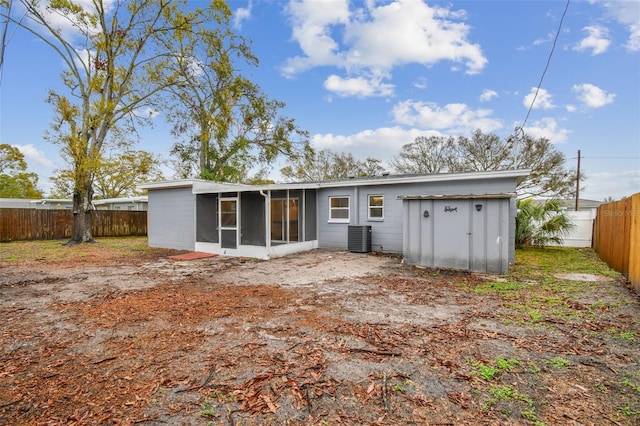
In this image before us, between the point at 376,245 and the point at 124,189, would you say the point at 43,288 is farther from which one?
the point at 124,189

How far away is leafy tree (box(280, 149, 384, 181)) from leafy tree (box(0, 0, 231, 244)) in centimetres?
1169

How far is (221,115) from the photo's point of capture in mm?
20156

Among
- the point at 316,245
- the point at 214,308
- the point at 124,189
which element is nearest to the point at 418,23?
the point at 316,245

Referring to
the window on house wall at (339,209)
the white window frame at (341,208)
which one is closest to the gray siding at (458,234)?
the white window frame at (341,208)

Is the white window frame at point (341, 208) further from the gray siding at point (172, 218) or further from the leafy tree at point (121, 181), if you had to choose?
the leafy tree at point (121, 181)

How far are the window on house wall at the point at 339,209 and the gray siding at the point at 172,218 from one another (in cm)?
534

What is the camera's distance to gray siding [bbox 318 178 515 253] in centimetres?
947

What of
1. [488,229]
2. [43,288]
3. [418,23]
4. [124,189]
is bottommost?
[43,288]

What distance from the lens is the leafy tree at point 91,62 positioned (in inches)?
536

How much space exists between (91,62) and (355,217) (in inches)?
551

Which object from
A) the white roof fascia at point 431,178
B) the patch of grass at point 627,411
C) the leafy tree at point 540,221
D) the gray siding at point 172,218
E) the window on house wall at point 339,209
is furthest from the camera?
the gray siding at point 172,218

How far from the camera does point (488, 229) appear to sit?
7422mm

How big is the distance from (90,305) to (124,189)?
92.8 ft

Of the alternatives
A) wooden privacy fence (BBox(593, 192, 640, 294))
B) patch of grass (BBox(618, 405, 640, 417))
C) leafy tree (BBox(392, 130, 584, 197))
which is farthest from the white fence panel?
patch of grass (BBox(618, 405, 640, 417))
